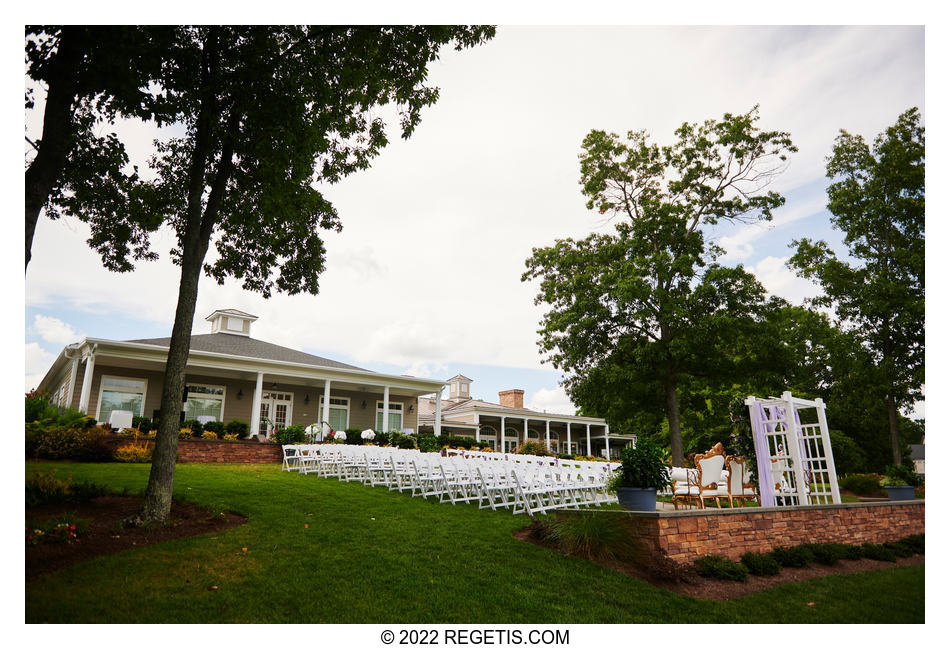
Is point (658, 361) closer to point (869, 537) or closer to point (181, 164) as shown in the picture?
point (869, 537)

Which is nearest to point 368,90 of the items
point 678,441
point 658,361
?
point 658,361

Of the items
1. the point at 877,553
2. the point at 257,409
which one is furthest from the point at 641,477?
the point at 257,409

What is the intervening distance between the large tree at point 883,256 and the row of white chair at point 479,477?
8.86 meters

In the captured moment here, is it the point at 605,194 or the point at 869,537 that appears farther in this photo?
the point at 605,194

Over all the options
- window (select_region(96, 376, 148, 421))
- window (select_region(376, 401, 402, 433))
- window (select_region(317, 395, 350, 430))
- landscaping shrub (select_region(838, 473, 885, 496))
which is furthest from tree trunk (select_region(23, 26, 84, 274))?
window (select_region(376, 401, 402, 433))

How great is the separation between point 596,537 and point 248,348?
55.8 feet

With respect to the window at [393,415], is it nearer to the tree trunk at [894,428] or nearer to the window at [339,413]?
the window at [339,413]

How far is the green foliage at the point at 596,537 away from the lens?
225 inches

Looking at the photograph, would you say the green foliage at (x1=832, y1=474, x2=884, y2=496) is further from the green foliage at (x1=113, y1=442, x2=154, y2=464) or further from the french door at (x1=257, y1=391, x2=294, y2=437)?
the french door at (x1=257, y1=391, x2=294, y2=437)

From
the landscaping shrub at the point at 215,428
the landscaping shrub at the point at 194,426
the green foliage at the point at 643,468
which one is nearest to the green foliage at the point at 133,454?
the landscaping shrub at the point at 194,426

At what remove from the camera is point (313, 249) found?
971cm

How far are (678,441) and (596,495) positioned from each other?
26.5 ft

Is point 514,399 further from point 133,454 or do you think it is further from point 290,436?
point 133,454
